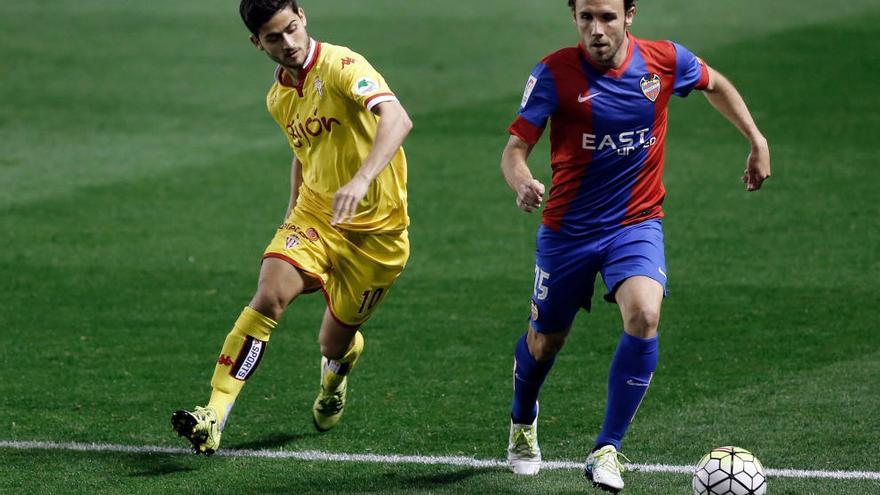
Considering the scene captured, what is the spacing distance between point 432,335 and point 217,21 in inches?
644

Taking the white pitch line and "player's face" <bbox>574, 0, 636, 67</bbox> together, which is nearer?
"player's face" <bbox>574, 0, 636, 67</bbox>

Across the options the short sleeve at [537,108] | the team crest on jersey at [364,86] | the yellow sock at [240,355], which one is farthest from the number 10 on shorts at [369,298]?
the short sleeve at [537,108]

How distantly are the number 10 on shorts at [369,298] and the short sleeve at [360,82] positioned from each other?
1.08 meters

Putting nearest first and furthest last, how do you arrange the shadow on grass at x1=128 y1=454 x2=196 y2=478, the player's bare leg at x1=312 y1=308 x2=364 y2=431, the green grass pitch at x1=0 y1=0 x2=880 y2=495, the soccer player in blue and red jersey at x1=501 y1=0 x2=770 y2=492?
the soccer player in blue and red jersey at x1=501 y1=0 x2=770 y2=492 → the shadow on grass at x1=128 y1=454 x2=196 y2=478 → the green grass pitch at x1=0 y1=0 x2=880 y2=495 → the player's bare leg at x1=312 y1=308 x2=364 y2=431

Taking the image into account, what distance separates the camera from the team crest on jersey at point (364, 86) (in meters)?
6.48

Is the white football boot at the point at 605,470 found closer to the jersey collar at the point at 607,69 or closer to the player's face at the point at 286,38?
the jersey collar at the point at 607,69

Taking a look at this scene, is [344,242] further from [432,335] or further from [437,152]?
[437,152]

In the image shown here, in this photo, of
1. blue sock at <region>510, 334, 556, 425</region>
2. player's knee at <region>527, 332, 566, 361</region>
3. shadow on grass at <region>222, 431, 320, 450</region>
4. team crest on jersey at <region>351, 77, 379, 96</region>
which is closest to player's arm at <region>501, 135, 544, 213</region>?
team crest on jersey at <region>351, 77, 379, 96</region>

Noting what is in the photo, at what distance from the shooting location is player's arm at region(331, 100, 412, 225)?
5656mm

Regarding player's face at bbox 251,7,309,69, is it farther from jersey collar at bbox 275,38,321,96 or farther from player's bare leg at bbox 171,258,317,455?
player's bare leg at bbox 171,258,317,455

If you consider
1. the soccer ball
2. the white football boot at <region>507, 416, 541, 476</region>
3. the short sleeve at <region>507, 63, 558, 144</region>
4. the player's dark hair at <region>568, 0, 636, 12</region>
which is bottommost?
the white football boot at <region>507, 416, 541, 476</region>

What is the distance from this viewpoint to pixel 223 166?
15.6 meters

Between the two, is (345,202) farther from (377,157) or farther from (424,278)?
(424,278)

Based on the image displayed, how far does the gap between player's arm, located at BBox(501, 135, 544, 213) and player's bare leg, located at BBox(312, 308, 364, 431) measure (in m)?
1.50
